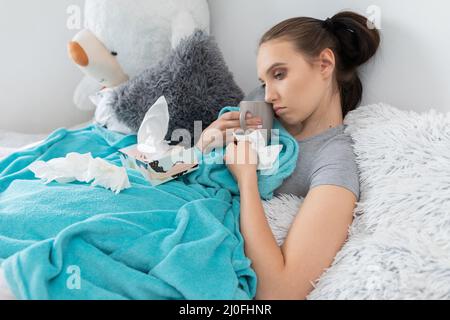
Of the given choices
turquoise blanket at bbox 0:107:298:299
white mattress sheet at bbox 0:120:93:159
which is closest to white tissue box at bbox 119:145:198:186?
turquoise blanket at bbox 0:107:298:299

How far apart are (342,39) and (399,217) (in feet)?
1.58

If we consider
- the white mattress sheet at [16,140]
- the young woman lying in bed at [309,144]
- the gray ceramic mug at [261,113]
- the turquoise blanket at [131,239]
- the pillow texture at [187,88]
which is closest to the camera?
the turquoise blanket at [131,239]

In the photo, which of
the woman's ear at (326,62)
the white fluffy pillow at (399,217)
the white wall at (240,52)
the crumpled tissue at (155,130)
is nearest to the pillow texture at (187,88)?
the crumpled tissue at (155,130)

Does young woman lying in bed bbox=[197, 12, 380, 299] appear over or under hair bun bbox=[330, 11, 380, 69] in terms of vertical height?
under

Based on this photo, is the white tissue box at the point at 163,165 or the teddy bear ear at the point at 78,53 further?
the teddy bear ear at the point at 78,53

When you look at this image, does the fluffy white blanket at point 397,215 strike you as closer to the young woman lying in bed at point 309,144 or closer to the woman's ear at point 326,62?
the young woman lying in bed at point 309,144

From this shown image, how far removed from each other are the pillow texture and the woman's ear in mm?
300

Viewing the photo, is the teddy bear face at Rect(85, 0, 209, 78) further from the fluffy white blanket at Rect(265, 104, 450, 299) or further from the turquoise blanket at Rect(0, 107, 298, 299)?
the fluffy white blanket at Rect(265, 104, 450, 299)

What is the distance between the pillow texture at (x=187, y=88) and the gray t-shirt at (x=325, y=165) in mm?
290

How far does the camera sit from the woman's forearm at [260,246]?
2.35 ft

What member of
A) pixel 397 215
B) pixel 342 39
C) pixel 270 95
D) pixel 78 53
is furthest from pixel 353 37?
pixel 78 53

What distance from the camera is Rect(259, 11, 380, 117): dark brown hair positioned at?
94 cm

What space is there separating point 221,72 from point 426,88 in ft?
1.74
